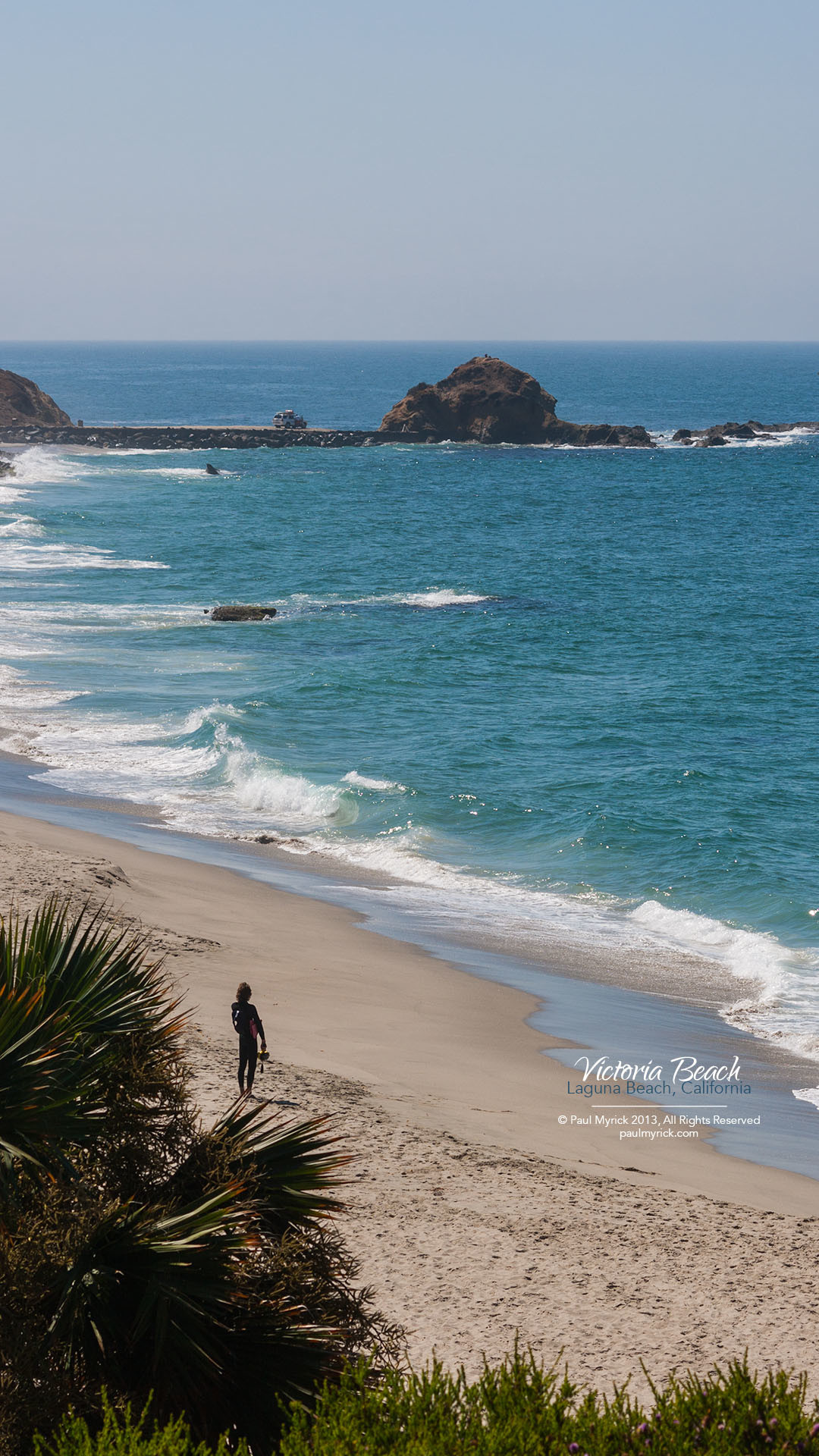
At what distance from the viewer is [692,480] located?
279 ft

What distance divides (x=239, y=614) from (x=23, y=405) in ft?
245

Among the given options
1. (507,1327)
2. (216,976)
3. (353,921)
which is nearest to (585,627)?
(353,921)

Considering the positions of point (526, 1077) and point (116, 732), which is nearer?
point (526, 1077)

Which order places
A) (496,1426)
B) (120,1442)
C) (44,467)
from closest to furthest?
(120,1442)
(496,1426)
(44,467)

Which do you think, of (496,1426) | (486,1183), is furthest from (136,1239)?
(486,1183)

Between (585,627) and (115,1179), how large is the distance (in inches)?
1455

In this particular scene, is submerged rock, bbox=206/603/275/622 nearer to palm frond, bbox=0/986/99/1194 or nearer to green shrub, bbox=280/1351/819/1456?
palm frond, bbox=0/986/99/1194

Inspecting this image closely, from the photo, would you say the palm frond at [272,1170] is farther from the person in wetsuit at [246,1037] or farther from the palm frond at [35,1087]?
the person in wetsuit at [246,1037]

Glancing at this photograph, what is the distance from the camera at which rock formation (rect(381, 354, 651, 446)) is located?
105 meters

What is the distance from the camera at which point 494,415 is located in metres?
106

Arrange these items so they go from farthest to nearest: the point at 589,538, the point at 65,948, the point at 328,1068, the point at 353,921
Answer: the point at 589,538
the point at 353,921
the point at 328,1068
the point at 65,948

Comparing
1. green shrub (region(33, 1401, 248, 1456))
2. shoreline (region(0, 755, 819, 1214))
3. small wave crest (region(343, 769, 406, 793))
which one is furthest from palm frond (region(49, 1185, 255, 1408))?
small wave crest (region(343, 769, 406, 793))

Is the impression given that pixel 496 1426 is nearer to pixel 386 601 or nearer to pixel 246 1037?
pixel 246 1037

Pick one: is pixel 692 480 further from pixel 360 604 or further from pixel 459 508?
pixel 360 604
